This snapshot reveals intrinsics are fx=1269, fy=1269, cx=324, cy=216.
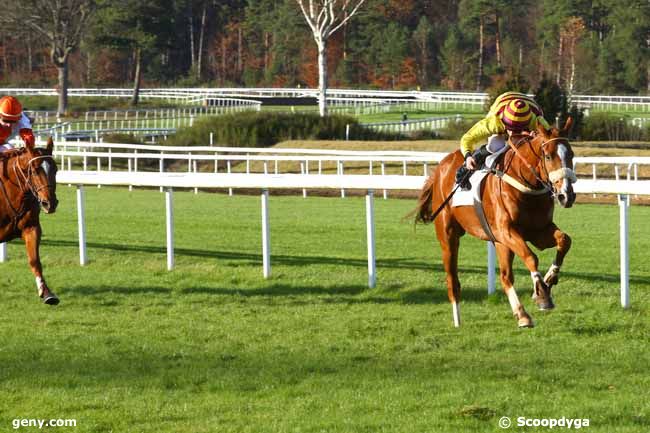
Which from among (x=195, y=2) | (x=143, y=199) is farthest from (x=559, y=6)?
(x=143, y=199)

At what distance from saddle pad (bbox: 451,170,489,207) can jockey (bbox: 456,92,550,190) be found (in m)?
0.04

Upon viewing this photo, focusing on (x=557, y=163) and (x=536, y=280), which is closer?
(x=557, y=163)

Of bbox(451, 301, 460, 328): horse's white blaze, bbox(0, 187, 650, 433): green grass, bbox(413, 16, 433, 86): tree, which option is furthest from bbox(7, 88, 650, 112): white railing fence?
bbox(451, 301, 460, 328): horse's white blaze

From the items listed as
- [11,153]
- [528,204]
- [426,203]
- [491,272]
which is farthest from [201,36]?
[528,204]

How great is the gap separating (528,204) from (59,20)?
48.5 meters

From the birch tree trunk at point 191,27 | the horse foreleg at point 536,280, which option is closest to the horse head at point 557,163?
the horse foreleg at point 536,280

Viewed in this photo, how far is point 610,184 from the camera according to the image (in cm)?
985

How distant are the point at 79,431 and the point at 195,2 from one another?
8173cm

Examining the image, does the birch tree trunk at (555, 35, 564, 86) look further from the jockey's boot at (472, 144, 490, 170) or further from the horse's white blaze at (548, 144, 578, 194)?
the horse's white blaze at (548, 144, 578, 194)

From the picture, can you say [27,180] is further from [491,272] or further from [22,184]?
[491,272]

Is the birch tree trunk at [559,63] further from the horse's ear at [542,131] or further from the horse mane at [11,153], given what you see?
the horse's ear at [542,131]

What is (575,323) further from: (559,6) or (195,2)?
(195,2)

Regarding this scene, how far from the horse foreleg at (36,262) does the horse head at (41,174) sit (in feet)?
0.71

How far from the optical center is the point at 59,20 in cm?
5409
